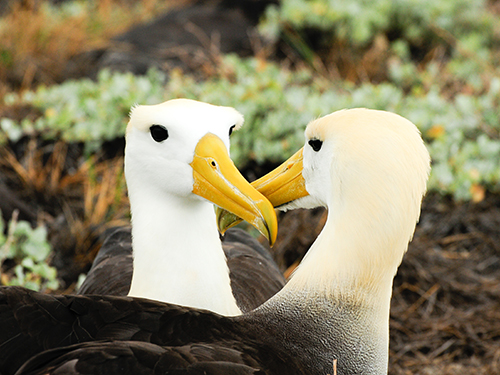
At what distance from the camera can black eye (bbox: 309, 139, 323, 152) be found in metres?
2.52

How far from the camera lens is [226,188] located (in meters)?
2.71

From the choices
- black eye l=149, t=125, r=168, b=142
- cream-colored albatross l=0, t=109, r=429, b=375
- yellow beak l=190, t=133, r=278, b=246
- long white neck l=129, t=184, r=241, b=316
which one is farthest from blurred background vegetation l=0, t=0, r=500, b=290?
cream-colored albatross l=0, t=109, r=429, b=375

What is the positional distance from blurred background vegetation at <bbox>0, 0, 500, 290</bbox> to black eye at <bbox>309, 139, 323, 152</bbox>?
175 centimetres

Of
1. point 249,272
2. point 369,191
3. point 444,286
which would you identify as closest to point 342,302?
point 369,191

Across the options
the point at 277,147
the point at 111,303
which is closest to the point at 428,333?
the point at 277,147

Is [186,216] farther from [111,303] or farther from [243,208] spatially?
[111,303]

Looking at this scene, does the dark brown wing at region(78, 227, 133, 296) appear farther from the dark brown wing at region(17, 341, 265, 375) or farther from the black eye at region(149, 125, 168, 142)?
the dark brown wing at region(17, 341, 265, 375)

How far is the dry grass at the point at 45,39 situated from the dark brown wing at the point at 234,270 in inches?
150

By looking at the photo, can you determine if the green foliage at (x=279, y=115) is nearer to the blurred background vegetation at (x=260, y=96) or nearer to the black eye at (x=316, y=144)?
the blurred background vegetation at (x=260, y=96)

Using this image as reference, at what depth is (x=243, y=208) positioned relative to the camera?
8.73 feet

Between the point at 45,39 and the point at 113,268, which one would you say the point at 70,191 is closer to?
the point at 113,268

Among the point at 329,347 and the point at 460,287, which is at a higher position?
the point at 460,287

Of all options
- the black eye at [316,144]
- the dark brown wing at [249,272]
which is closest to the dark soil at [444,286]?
the dark brown wing at [249,272]

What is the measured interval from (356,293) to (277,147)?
2997 mm
